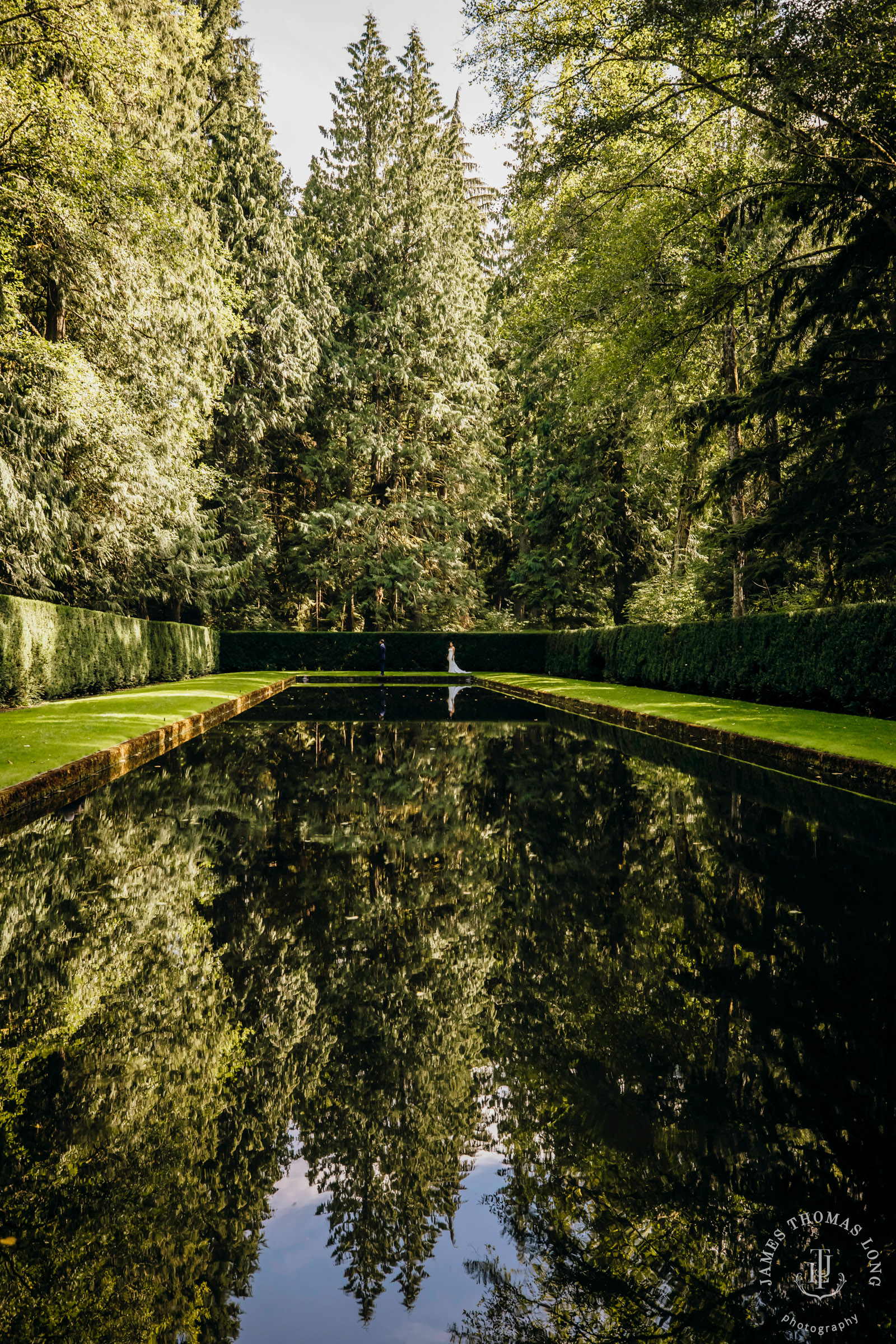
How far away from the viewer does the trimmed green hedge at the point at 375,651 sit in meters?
38.3

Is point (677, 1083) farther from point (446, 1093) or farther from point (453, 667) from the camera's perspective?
point (453, 667)

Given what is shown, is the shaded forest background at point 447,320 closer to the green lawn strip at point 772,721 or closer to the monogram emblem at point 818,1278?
the green lawn strip at point 772,721

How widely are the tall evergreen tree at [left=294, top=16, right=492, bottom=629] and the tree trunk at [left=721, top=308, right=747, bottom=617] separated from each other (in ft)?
58.0

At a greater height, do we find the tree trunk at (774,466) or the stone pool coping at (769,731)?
the tree trunk at (774,466)

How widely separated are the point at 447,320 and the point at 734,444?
71.7 ft

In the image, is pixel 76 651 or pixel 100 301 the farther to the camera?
pixel 100 301

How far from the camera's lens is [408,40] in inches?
1656

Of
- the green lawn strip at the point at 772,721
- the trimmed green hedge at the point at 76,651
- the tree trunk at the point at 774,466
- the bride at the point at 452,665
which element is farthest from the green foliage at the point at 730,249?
the trimmed green hedge at the point at 76,651

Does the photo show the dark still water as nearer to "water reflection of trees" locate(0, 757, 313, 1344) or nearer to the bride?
"water reflection of trees" locate(0, 757, 313, 1344)

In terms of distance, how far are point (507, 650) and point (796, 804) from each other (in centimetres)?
3270

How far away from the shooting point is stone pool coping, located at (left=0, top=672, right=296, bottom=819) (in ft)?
26.5

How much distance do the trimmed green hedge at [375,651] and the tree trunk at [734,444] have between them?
635 inches

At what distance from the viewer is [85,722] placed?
13062mm

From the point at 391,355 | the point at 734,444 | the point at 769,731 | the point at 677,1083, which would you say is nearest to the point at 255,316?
the point at 391,355
